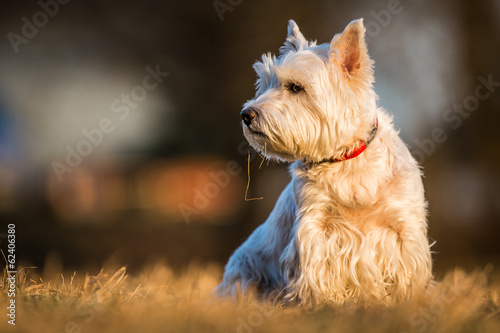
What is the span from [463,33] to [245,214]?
194 inches

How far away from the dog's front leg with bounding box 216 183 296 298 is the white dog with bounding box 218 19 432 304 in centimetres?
32

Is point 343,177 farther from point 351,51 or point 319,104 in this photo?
point 351,51

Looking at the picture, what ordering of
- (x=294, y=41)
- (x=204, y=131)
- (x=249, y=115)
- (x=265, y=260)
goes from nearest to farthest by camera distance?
(x=249, y=115)
(x=294, y=41)
(x=265, y=260)
(x=204, y=131)

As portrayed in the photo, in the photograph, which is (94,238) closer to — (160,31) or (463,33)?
(160,31)

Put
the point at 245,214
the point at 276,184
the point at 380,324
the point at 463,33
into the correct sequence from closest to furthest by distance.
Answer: the point at 380,324
the point at 463,33
the point at 276,184
the point at 245,214

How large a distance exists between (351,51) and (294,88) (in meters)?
0.46

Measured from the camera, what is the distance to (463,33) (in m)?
8.70

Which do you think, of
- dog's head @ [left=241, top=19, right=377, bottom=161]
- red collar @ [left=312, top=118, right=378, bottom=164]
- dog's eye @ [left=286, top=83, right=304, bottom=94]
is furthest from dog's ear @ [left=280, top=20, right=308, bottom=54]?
red collar @ [left=312, top=118, right=378, bottom=164]

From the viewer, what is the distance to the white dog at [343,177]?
361 cm

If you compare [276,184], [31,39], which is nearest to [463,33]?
[276,184]

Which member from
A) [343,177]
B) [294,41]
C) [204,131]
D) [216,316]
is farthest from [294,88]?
[204,131]

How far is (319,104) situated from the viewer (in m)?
3.62

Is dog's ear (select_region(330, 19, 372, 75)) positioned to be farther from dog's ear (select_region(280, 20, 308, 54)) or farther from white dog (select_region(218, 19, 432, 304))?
dog's ear (select_region(280, 20, 308, 54))

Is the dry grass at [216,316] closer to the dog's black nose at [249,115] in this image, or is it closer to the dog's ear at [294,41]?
the dog's black nose at [249,115]
